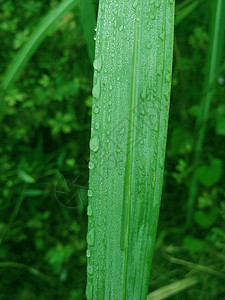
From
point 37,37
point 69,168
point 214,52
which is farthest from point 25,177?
point 214,52

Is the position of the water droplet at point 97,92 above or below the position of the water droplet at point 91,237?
above

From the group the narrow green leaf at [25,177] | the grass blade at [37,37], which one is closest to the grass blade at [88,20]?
the grass blade at [37,37]

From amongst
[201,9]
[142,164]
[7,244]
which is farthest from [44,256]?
[201,9]

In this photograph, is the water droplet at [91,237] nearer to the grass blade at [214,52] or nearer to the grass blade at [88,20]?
the grass blade at [88,20]

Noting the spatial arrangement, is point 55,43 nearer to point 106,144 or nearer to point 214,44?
point 214,44

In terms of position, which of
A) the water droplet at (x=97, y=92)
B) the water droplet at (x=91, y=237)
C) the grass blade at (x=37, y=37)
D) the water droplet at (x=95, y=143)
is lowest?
the water droplet at (x=91, y=237)

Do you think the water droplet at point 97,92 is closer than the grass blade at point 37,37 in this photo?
Yes

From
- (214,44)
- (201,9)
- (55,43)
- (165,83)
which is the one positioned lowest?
(165,83)
